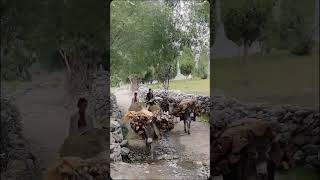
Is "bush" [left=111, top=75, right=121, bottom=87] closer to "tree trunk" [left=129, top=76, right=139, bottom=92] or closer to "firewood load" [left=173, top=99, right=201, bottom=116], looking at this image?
"tree trunk" [left=129, top=76, right=139, bottom=92]

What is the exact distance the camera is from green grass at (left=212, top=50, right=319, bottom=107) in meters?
3.76

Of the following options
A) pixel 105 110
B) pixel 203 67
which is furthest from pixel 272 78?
pixel 105 110

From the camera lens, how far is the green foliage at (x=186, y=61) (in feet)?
12.7

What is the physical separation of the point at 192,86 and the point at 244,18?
74 centimetres

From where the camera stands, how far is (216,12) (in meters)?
3.81

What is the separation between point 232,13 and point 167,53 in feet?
2.17

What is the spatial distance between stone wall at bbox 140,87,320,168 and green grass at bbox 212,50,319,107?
0.06 meters

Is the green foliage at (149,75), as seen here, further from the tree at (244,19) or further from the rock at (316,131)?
the rock at (316,131)

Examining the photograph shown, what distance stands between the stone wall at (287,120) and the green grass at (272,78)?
63mm

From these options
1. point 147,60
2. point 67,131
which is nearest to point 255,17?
point 147,60

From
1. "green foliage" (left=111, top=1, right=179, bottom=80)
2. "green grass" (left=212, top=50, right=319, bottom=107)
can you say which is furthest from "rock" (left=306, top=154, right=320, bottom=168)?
"green foliage" (left=111, top=1, right=179, bottom=80)

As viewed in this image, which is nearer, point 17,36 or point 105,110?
point 17,36

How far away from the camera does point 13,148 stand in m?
3.76

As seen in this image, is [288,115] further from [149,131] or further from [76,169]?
[76,169]
